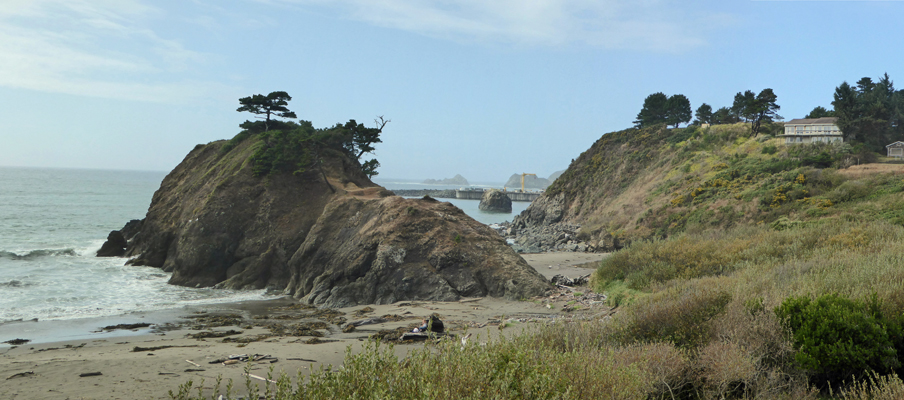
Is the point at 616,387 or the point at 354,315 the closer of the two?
the point at 616,387

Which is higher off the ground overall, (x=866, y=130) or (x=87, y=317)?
(x=866, y=130)

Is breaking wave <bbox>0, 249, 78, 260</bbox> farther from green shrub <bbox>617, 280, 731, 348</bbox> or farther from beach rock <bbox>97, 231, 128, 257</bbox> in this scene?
green shrub <bbox>617, 280, 731, 348</bbox>

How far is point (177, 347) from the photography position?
460 inches

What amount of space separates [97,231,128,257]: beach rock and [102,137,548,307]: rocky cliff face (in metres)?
0.72

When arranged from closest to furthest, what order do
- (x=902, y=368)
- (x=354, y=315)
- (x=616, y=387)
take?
(x=616, y=387) → (x=902, y=368) → (x=354, y=315)

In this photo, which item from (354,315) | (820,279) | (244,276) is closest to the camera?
(820,279)

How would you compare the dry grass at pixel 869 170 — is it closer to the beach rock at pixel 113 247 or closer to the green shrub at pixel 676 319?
the green shrub at pixel 676 319

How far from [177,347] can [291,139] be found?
19735mm

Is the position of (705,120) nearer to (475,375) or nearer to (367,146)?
(367,146)

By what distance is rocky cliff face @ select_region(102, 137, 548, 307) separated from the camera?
18938 mm

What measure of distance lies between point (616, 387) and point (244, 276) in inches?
876

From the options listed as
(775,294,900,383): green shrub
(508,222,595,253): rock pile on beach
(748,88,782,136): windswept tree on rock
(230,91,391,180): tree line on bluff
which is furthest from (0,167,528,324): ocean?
(748,88,782,136): windswept tree on rock

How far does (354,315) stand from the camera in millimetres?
16297

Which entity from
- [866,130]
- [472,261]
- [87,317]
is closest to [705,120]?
[866,130]
